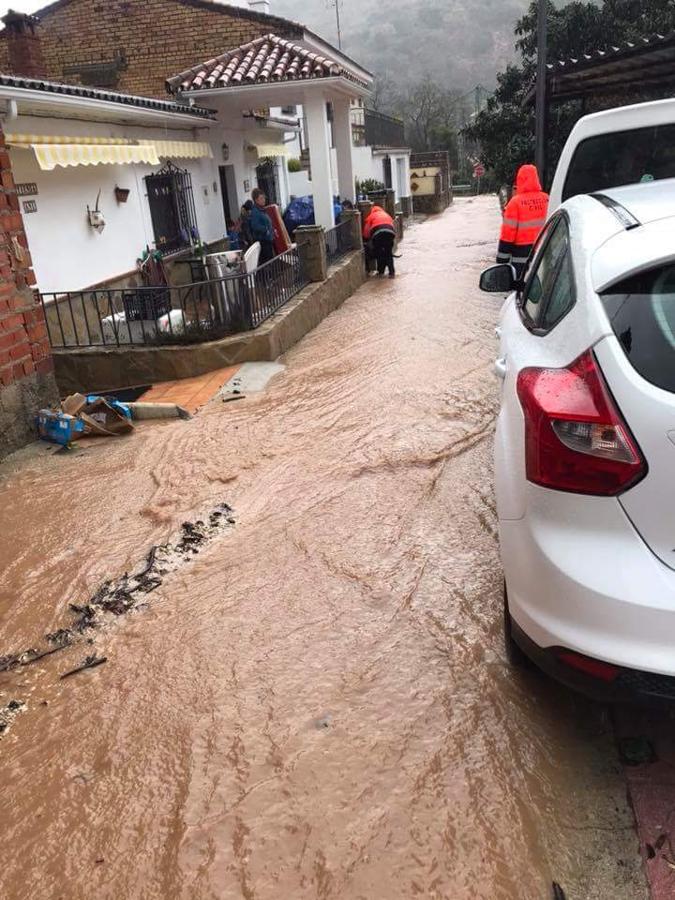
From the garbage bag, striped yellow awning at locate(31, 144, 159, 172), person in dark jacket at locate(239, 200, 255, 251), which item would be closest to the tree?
the garbage bag

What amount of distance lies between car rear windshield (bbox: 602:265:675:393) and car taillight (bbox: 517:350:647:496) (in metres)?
0.11

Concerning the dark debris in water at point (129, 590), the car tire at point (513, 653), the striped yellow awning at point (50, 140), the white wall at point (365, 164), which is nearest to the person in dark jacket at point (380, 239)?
the striped yellow awning at point (50, 140)

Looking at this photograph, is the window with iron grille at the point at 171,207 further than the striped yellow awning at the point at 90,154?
Yes

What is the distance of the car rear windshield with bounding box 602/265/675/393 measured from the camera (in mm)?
2037

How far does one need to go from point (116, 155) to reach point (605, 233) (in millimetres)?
8446

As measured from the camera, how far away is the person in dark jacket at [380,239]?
14.8 m

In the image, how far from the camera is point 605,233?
2.56 meters

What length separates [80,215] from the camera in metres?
9.84

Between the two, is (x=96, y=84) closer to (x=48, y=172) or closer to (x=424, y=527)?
(x=48, y=172)

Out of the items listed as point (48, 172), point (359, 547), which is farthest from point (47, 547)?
point (48, 172)

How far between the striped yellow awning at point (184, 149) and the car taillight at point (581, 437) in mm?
10332

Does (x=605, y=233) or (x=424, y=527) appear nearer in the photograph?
(x=605, y=233)

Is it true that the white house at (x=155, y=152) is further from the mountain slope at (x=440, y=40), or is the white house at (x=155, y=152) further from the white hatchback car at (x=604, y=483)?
the mountain slope at (x=440, y=40)

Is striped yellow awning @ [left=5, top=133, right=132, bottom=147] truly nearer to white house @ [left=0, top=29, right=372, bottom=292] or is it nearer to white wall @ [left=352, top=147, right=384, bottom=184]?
white house @ [left=0, top=29, right=372, bottom=292]
